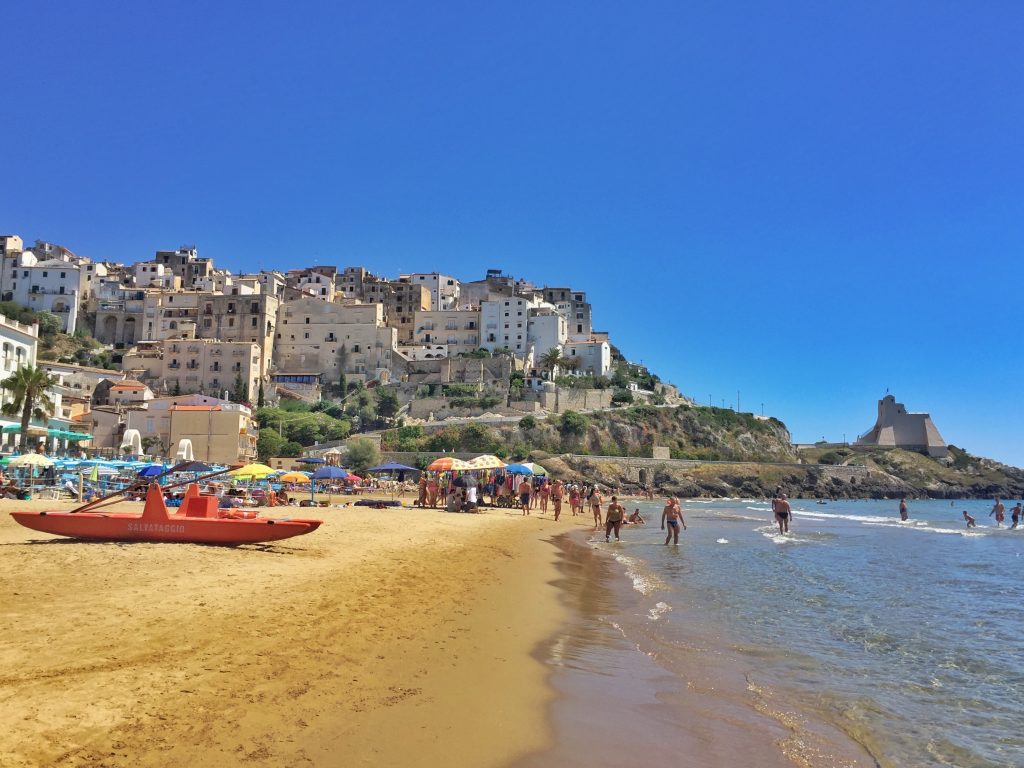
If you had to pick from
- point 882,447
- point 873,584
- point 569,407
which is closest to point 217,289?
point 569,407

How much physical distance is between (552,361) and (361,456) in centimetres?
3362

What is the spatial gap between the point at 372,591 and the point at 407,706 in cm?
418

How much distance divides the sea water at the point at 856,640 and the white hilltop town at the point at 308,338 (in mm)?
58244

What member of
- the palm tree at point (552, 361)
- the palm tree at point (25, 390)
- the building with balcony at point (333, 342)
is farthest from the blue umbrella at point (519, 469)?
the palm tree at point (552, 361)

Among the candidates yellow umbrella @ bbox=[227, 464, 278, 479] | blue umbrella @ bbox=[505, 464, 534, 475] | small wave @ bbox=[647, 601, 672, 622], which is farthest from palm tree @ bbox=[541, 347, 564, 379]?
small wave @ bbox=[647, 601, 672, 622]

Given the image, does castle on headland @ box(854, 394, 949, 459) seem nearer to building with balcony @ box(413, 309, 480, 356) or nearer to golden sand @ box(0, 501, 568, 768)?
building with balcony @ box(413, 309, 480, 356)

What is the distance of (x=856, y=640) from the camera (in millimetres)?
8898

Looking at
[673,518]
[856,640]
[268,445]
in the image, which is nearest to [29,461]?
[673,518]

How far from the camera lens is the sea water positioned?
5770 mm

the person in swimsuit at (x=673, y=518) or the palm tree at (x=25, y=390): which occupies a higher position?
the palm tree at (x=25, y=390)

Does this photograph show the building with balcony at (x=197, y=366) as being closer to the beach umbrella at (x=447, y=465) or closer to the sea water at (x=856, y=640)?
the beach umbrella at (x=447, y=465)

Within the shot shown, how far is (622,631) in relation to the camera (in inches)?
347

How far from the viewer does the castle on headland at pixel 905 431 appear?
4242 inches

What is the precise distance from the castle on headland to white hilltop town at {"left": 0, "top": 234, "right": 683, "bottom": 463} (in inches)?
1555
